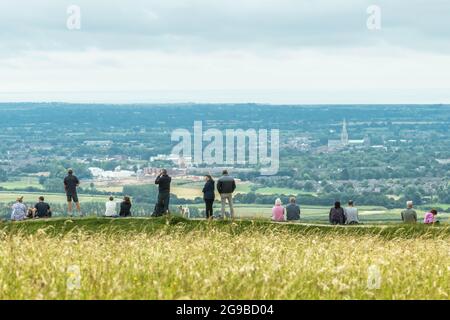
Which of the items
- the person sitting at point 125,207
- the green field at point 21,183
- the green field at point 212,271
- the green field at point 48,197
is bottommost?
the green field at point 21,183

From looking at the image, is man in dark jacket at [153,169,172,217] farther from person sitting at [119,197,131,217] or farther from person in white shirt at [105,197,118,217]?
person in white shirt at [105,197,118,217]

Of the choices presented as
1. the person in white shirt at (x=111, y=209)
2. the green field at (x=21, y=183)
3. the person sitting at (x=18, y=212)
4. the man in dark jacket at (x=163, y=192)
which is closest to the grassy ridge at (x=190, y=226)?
the person sitting at (x=18, y=212)

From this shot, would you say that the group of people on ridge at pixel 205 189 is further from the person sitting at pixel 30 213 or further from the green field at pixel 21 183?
the green field at pixel 21 183

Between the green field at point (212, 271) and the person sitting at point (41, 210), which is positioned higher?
the green field at point (212, 271)

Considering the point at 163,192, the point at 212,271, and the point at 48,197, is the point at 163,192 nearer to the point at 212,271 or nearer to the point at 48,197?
the point at 212,271

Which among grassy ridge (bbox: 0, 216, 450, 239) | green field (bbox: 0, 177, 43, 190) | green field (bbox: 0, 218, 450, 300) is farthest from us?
green field (bbox: 0, 177, 43, 190)

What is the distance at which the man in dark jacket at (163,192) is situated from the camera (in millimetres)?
33656

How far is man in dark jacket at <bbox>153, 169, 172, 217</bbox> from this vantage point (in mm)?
33656

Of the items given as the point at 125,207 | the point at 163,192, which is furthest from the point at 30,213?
the point at 163,192

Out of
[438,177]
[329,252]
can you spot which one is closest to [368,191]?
Answer: [438,177]

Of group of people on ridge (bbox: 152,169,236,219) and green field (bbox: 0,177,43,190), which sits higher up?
group of people on ridge (bbox: 152,169,236,219)

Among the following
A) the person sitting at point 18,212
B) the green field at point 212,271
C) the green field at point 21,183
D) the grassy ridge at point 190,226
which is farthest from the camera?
the green field at point 21,183

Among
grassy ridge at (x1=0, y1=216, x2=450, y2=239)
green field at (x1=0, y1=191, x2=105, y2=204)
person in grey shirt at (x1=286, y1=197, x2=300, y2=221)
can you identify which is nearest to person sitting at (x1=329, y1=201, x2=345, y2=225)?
person in grey shirt at (x1=286, y1=197, x2=300, y2=221)
